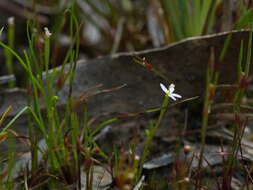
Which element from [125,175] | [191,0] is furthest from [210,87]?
[191,0]

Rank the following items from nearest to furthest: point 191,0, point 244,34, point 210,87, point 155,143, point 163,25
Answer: point 210,87
point 244,34
point 155,143
point 191,0
point 163,25

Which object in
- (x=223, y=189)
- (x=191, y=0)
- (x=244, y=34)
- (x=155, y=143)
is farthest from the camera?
(x=191, y=0)

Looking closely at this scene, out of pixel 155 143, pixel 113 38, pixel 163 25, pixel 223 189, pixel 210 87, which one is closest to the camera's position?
pixel 210 87

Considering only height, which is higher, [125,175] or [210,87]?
[210,87]

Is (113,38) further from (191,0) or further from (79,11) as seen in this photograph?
(191,0)

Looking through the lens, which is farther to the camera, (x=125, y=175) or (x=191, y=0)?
(x=191, y=0)

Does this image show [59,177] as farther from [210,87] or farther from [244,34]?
[244,34]

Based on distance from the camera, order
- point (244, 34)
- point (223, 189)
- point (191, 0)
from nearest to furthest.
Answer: point (223, 189), point (244, 34), point (191, 0)

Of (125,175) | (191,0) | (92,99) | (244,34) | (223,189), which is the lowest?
(223,189)

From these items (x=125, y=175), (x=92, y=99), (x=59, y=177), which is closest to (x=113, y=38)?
(x=92, y=99)
